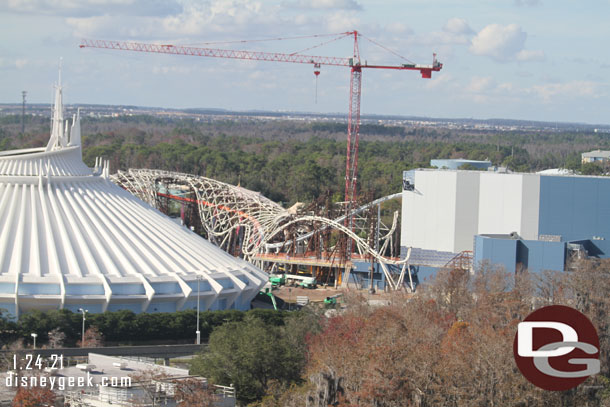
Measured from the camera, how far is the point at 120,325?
47.8 m

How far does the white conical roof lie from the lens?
50250 mm

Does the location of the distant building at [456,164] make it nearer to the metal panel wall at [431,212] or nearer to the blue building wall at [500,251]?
the metal panel wall at [431,212]

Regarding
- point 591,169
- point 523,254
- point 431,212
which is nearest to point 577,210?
point 523,254

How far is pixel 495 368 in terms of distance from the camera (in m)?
33.5

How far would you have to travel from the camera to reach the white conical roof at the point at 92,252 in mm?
50250

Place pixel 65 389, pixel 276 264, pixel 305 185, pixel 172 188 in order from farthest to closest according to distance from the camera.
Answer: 1. pixel 305 185
2. pixel 172 188
3. pixel 276 264
4. pixel 65 389

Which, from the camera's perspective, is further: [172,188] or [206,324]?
[172,188]

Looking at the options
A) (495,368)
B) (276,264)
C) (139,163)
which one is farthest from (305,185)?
(495,368)

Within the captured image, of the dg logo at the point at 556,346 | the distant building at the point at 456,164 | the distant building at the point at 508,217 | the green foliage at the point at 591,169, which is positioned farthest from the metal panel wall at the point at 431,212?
the green foliage at the point at 591,169

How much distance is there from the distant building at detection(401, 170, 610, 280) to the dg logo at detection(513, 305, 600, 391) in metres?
39.6

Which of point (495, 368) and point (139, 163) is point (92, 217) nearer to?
point (495, 368)

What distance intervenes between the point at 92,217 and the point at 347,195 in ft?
121

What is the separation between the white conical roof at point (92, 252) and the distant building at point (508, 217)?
63.4ft

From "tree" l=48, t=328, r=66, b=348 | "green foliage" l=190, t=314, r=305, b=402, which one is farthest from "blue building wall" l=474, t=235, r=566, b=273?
"tree" l=48, t=328, r=66, b=348
